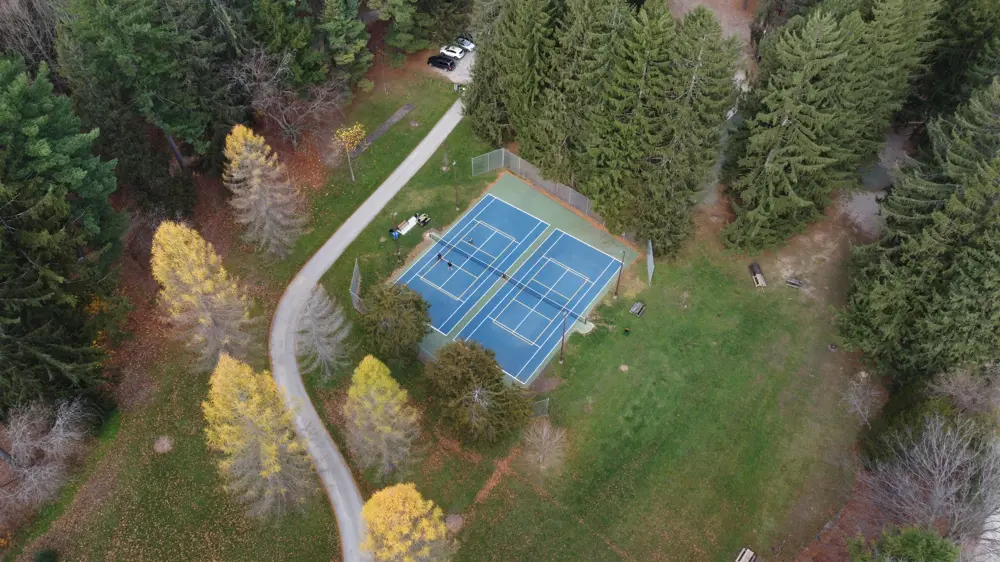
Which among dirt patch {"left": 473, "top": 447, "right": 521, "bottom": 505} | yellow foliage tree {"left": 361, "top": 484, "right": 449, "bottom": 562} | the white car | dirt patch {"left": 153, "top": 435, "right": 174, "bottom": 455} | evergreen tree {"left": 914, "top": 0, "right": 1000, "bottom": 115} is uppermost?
evergreen tree {"left": 914, "top": 0, "right": 1000, "bottom": 115}

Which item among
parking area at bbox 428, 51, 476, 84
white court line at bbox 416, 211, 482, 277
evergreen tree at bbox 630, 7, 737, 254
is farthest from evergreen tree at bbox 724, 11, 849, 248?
parking area at bbox 428, 51, 476, 84

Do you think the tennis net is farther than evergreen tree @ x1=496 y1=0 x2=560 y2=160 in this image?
Yes

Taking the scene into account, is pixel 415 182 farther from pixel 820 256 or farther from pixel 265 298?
pixel 820 256

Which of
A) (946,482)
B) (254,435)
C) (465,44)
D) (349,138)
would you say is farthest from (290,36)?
(946,482)

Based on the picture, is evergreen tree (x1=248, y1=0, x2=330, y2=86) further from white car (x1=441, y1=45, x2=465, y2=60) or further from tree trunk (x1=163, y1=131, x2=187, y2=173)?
white car (x1=441, y1=45, x2=465, y2=60)

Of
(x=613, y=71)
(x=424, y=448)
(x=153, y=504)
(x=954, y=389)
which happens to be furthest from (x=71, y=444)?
(x=954, y=389)

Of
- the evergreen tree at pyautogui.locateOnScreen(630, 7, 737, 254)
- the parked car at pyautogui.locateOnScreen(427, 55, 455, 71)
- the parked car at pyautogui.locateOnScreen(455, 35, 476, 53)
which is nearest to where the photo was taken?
the evergreen tree at pyautogui.locateOnScreen(630, 7, 737, 254)

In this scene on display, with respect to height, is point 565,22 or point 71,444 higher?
point 565,22
